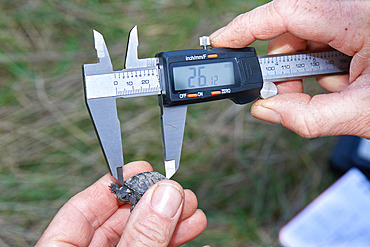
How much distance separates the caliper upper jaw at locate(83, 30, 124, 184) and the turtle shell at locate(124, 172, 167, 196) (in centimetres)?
11

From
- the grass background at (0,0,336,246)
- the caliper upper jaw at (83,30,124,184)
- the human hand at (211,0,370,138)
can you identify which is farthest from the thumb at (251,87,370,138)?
the grass background at (0,0,336,246)

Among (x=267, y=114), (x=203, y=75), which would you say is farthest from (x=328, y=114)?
(x=203, y=75)

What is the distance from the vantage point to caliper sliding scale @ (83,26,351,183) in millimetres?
1512

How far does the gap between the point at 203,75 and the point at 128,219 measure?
684 mm

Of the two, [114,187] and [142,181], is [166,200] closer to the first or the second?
[142,181]

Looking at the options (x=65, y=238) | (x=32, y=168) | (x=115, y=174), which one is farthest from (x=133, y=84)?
(x=32, y=168)

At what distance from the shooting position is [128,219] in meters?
1.37

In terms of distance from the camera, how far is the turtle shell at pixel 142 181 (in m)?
1.58

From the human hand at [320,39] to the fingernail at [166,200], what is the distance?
61cm

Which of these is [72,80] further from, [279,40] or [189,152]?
[279,40]

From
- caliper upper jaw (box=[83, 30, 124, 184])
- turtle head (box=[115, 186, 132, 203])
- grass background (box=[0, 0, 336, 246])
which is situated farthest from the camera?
grass background (box=[0, 0, 336, 246])

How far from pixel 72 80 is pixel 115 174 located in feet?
4.52

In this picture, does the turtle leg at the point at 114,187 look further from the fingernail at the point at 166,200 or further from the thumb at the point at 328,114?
the thumb at the point at 328,114

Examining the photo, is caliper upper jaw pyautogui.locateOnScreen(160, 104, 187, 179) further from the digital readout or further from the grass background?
the grass background
